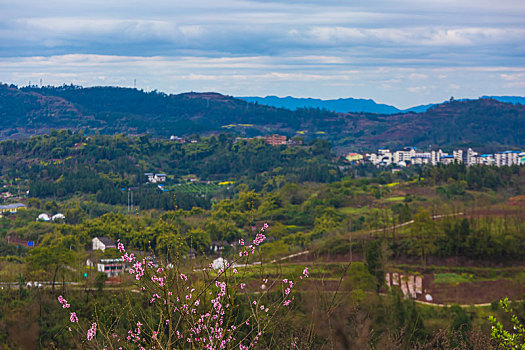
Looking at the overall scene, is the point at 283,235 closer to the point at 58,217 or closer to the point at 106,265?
the point at 106,265

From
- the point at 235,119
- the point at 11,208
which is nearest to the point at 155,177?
the point at 11,208

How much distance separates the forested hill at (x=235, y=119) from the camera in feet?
380

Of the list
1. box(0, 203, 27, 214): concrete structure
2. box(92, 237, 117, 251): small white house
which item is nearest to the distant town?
box(0, 203, 27, 214): concrete structure

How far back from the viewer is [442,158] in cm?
8881

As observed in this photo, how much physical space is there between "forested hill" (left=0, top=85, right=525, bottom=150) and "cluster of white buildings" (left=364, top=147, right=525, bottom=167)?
10.6m

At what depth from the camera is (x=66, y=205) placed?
1875 inches

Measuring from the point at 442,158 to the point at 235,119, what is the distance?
200ft

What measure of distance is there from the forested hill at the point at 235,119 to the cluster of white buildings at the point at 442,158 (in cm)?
1058

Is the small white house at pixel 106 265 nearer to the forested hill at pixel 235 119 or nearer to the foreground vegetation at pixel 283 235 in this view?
the foreground vegetation at pixel 283 235

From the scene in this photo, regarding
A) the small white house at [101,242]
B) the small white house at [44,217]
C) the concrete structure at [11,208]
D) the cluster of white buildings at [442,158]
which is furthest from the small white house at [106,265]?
the cluster of white buildings at [442,158]

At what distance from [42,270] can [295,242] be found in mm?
14742

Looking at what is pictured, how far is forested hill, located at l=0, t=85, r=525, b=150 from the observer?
380 ft

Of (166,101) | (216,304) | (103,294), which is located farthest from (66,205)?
(166,101)

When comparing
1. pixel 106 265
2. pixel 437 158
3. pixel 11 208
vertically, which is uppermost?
pixel 437 158
